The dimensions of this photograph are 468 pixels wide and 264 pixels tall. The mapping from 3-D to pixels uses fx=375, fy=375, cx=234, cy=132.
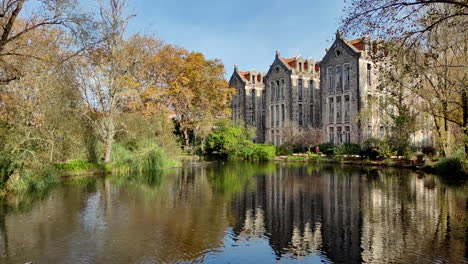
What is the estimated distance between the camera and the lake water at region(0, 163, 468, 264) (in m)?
7.66

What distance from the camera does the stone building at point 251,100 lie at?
176 ft

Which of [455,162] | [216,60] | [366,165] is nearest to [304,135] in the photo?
[366,165]

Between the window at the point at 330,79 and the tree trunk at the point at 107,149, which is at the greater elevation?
the window at the point at 330,79

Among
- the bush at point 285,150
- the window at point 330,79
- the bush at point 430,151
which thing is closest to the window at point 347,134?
the window at point 330,79

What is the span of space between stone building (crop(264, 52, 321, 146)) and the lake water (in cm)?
2934

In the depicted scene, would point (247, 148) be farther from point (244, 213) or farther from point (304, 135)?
point (244, 213)

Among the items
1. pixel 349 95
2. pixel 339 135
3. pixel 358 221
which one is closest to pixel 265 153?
pixel 339 135

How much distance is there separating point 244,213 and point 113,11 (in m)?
20.4

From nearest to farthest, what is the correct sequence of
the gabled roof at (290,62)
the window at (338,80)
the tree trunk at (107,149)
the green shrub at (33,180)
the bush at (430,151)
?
the green shrub at (33,180) < the tree trunk at (107,149) < the bush at (430,151) < the window at (338,80) < the gabled roof at (290,62)

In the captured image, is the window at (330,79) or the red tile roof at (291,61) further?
the red tile roof at (291,61)

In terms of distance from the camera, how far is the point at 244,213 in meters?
11.6

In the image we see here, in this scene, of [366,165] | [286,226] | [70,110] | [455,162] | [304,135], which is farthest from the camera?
[304,135]

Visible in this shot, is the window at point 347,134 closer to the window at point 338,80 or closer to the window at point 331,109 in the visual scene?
the window at point 331,109

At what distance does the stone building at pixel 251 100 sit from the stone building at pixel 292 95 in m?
3.73
